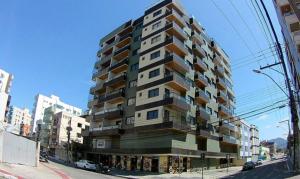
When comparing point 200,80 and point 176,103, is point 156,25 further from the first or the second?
point 176,103

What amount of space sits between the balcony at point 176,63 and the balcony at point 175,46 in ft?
5.00

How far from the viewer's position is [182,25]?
171 feet

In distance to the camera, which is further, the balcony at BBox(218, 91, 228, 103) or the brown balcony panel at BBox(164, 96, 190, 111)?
the balcony at BBox(218, 91, 228, 103)

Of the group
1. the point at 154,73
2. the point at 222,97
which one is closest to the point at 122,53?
the point at 154,73

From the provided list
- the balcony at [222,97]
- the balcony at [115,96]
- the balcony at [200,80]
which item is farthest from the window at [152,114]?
the balcony at [222,97]

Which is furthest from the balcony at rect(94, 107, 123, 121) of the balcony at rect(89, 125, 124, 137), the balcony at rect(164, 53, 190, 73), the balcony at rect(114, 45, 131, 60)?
the balcony at rect(164, 53, 190, 73)

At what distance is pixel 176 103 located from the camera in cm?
4188

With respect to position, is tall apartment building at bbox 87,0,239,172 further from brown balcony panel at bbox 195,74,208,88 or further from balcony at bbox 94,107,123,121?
brown balcony panel at bbox 195,74,208,88

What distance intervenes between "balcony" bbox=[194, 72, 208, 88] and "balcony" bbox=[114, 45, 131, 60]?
13.8 m

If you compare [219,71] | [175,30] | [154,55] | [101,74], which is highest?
[175,30]

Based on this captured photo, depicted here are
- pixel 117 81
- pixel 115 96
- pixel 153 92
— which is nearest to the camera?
pixel 153 92

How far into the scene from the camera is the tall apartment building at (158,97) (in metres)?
42.8

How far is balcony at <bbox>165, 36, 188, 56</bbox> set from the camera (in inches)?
1804

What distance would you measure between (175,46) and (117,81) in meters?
13.0
